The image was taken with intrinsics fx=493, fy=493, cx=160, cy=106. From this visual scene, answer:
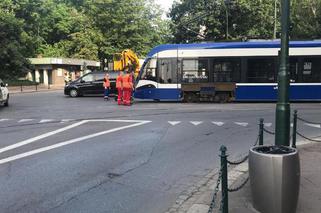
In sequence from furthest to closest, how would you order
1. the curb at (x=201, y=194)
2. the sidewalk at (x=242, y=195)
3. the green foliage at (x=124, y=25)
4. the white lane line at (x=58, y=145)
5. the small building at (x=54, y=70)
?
the small building at (x=54, y=70) < the green foliage at (x=124, y=25) < the white lane line at (x=58, y=145) < the curb at (x=201, y=194) < the sidewalk at (x=242, y=195)

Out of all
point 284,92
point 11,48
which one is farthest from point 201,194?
point 11,48

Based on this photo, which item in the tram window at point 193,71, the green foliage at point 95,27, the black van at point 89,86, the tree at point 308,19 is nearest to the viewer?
the tram window at point 193,71

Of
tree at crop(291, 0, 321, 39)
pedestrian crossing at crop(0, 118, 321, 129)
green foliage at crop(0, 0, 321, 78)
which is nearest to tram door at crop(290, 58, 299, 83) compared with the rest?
pedestrian crossing at crop(0, 118, 321, 129)

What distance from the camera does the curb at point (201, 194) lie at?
20.5 feet

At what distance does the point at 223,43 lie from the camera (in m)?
25.5

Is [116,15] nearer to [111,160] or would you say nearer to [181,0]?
[181,0]

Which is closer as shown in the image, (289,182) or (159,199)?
(289,182)

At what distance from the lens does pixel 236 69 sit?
25.1m

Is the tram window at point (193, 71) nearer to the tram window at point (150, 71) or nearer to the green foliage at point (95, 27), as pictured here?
the tram window at point (150, 71)

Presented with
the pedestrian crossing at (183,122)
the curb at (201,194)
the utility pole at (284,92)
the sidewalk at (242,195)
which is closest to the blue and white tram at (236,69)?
the pedestrian crossing at (183,122)

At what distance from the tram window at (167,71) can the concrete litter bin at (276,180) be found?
1974 cm

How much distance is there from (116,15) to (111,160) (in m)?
55.5

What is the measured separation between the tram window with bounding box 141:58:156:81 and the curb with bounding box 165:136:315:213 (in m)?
17.1

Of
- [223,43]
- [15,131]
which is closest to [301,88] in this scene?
[223,43]
